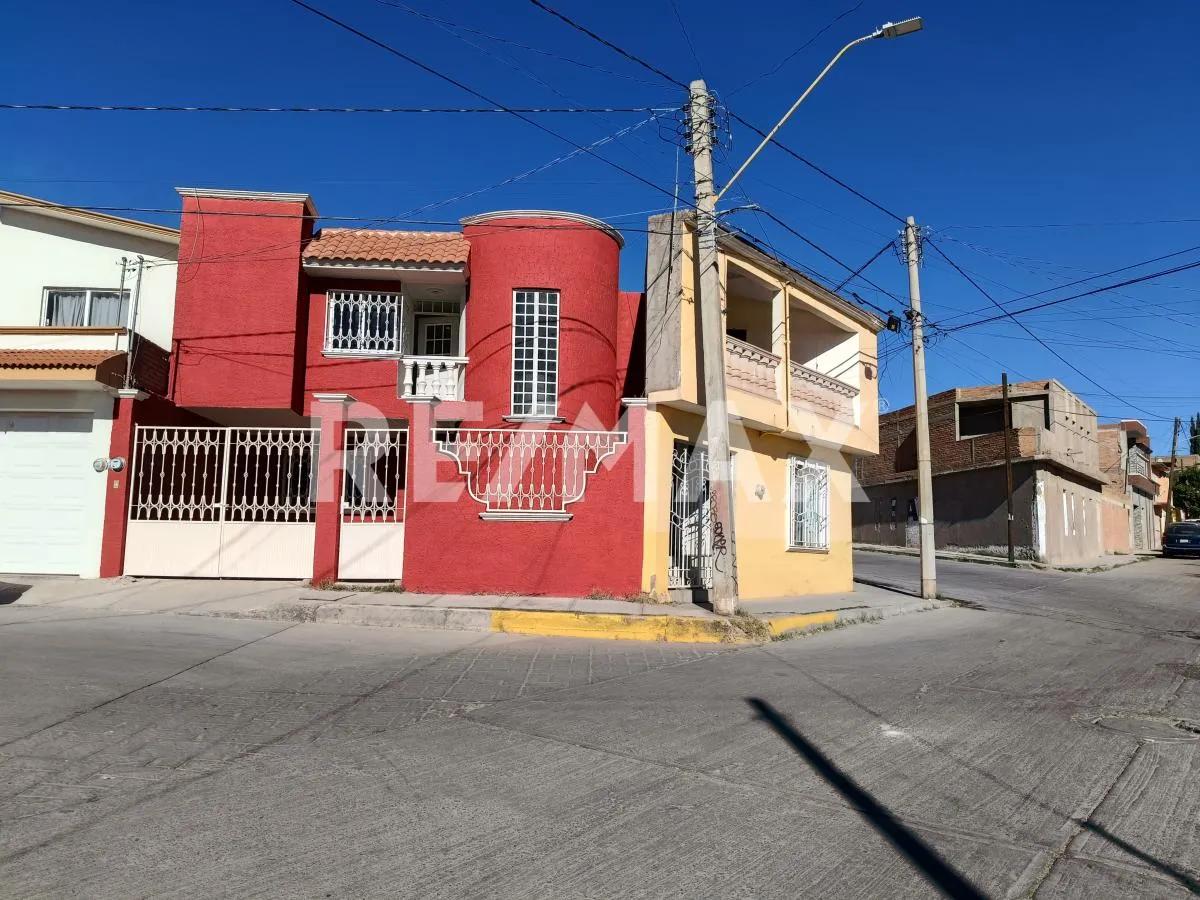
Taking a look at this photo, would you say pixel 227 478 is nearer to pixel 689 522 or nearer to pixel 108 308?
pixel 108 308

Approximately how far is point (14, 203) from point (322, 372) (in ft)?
20.1

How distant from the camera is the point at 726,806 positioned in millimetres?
4285

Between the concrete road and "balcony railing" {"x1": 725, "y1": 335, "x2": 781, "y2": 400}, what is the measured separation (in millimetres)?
5735

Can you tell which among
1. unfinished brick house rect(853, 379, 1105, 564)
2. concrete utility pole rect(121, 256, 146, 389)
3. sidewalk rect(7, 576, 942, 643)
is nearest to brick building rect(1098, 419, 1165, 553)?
unfinished brick house rect(853, 379, 1105, 564)

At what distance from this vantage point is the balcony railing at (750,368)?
1330cm

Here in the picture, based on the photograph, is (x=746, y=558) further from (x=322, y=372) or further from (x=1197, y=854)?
(x=1197, y=854)

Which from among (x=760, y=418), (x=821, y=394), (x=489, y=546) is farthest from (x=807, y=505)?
(x=489, y=546)

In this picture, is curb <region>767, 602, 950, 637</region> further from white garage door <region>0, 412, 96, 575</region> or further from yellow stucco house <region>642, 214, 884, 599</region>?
white garage door <region>0, 412, 96, 575</region>

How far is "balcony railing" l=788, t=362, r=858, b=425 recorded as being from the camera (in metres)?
15.2

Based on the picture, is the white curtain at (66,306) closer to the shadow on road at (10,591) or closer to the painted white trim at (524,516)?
the shadow on road at (10,591)

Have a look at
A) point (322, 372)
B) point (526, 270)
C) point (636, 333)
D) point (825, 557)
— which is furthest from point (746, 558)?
point (322, 372)

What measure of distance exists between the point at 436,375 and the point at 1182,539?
35220mm

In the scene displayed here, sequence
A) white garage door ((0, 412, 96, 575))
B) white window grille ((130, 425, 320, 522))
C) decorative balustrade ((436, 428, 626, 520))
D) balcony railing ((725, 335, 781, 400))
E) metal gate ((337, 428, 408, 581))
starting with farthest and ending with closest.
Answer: balcony railing ((725, 335, 781, 400)) → white garage door ((0, 412, 96, 575)) → white window grille ((130, 425, 320, 522)) → metal gate ((337, 428, 408, 581)) → decorative balustrade ((436, 428, 626, 520))

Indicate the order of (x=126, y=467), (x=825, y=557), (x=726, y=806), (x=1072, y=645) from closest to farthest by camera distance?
1. (x=726, y=806)
2. (x=1072, y=645)
3. (x=126, y=467)
4. (x=825, y=557)
